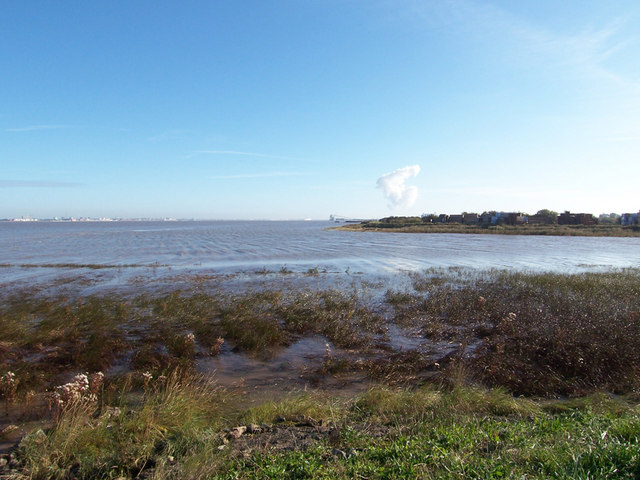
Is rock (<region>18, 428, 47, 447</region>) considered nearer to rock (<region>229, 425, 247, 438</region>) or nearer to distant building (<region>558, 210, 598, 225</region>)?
rock (<region>229, 425, 247, 438</region>)

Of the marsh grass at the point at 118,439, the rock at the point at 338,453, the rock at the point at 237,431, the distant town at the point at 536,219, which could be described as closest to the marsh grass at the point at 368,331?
the marsh grass at the point at 118,439

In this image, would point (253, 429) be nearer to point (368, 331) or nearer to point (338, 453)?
point (338, 453)

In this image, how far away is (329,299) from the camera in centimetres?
1496

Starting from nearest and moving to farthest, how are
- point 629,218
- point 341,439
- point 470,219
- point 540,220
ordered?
1. point 341,439
2. point 629,218
3. point 540,220
4. point 470,219

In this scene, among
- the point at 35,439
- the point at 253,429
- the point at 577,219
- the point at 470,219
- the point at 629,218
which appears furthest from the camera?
the point at 470,219

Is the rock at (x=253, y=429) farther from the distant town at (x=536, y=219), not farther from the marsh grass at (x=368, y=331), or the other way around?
the distant town at (x=536, y=219)

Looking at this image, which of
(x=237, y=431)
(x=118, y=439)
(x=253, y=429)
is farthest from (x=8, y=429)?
(x=253, y=429)

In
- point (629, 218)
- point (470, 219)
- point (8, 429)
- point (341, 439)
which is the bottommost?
point (8, 429)

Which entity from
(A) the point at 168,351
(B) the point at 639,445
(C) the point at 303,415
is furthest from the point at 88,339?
(B) the point at 639,445

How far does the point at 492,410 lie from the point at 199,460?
4.62 metres

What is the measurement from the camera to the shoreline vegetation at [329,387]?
14.0ft

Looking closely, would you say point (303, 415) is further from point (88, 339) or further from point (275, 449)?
point (88, 339)

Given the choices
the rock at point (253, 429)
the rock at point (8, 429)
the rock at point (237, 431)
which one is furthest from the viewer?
the rock at point (8, 429)

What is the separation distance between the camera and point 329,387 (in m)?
7.72
